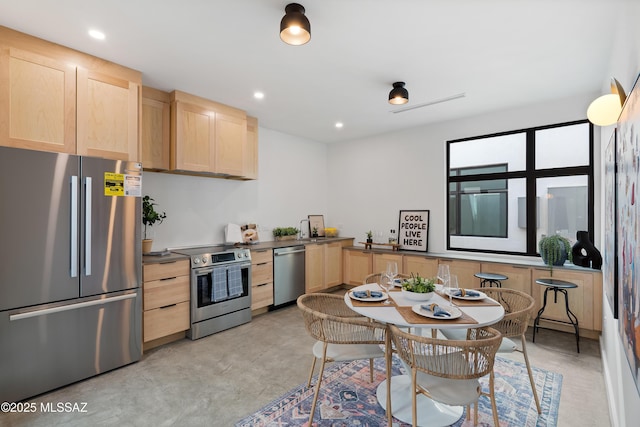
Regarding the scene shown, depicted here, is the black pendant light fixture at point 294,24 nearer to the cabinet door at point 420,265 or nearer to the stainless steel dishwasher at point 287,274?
Answer: the stainless steel dishwasher at point 287,274

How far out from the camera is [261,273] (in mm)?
4395

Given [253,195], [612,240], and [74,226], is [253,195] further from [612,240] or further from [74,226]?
[612,240]

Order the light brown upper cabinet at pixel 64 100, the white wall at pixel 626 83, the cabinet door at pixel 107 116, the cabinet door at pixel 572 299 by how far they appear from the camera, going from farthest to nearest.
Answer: the cabinet door at pixel 572 299
the cabinet door at pixel 107 116
the light brown upper cabinet at pixel 64 100
the white wall at pixel 626 83

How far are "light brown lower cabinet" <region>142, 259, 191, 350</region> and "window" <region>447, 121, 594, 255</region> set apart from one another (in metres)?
3.84

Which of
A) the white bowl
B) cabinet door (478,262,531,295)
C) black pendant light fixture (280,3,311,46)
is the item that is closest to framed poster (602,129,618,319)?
the white bowl

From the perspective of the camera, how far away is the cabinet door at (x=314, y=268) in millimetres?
5059

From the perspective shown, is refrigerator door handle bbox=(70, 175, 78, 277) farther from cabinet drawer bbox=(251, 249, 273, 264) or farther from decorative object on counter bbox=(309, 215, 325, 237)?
decorative object on counter bbox=(309, 215, 325, 237)

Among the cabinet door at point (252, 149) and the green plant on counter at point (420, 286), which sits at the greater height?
the cabinet door at point (252, 149)

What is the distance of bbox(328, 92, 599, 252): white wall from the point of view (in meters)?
4.28

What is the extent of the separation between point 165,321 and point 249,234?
179 cm

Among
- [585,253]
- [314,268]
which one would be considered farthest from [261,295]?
[585,253]

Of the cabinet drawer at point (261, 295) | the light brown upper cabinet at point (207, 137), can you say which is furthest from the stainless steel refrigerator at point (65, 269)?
the cabinet drawer at point (261, 295)

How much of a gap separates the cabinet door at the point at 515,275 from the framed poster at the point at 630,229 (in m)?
2.55

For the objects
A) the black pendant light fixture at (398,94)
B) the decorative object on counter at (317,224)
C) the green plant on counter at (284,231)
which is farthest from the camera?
the decorative object on counter at (317,224)
